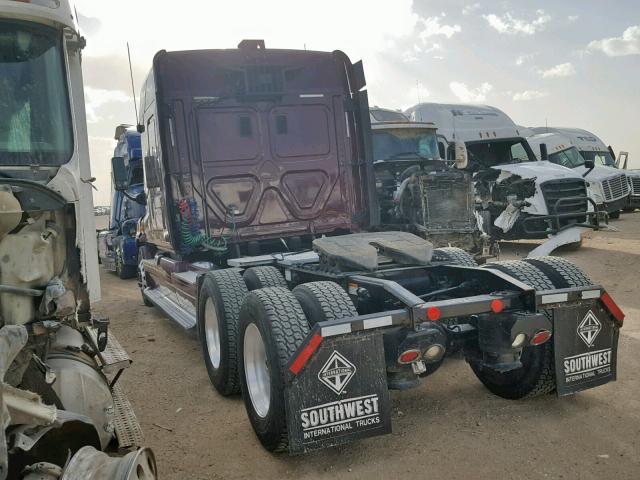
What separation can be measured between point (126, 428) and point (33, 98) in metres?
1.99

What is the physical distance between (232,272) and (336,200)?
200cm

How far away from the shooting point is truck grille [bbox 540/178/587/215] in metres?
11.5

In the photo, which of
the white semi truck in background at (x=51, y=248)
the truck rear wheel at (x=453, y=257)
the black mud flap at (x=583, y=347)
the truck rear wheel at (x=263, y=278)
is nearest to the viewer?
the white semi truck in background at (x=51, y=248)

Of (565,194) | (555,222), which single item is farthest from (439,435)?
(565,194)

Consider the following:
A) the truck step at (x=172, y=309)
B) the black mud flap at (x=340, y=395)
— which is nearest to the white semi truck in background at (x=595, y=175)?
the truck step at (x=172, y=309)

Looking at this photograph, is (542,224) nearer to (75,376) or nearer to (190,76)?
(190,76)

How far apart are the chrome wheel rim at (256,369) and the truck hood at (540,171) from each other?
30.0 feet

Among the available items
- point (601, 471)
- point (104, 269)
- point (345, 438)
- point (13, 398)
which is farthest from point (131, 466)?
point (104, 269)

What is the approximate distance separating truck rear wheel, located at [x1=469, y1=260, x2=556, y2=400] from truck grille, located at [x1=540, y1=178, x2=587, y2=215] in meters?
7.69

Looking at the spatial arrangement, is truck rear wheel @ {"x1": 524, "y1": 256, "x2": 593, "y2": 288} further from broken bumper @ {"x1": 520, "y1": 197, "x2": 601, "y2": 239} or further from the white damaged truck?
broken bumper @ {"x1": 520, "y1": 197, "x2": 601, "y2": 239}

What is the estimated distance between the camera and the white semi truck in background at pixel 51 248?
8.55ft

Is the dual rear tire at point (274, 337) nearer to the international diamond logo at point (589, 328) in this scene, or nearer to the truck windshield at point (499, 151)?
the international diamond logo at point (589, 328)

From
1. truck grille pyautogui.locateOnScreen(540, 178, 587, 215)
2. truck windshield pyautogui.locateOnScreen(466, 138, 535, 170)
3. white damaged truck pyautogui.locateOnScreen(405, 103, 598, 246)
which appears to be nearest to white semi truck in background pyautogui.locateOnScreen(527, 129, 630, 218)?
truck windshield pyautogui.locateOnScreen(466, 138, 535, 170)

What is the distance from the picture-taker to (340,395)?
10.8ft
